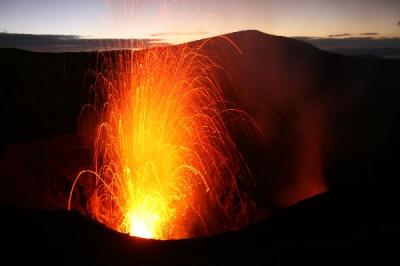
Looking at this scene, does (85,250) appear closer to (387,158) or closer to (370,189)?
(370,189)

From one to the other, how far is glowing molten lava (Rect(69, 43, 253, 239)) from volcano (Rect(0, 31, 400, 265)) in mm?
845

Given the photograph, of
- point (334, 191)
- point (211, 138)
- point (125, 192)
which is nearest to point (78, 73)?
point (211, 138)

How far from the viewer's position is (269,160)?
1958 centimetres

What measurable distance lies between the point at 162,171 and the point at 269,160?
554 cm

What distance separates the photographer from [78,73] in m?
49.8

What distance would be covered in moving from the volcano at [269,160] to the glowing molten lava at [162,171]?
2.77 feet

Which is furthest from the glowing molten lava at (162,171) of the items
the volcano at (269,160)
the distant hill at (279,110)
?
the distant hill at (279,110)

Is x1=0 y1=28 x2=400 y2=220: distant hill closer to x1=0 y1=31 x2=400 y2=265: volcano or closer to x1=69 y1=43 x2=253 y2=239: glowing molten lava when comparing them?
x1=0 y1=31 x2=400 y2=265: volcano

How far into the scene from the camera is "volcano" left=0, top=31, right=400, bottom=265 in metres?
8.25

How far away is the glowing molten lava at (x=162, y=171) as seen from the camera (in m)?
14.3

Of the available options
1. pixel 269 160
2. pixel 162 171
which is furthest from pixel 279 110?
pixel 162 171

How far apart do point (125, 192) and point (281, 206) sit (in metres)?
5.87

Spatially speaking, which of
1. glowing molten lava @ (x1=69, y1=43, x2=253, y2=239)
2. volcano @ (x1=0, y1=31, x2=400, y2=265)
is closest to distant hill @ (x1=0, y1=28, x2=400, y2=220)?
volcano @ (x1=0, y1=31, x2=400, y2=265)

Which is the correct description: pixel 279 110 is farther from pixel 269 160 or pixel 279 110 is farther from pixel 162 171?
pixel 162 171
